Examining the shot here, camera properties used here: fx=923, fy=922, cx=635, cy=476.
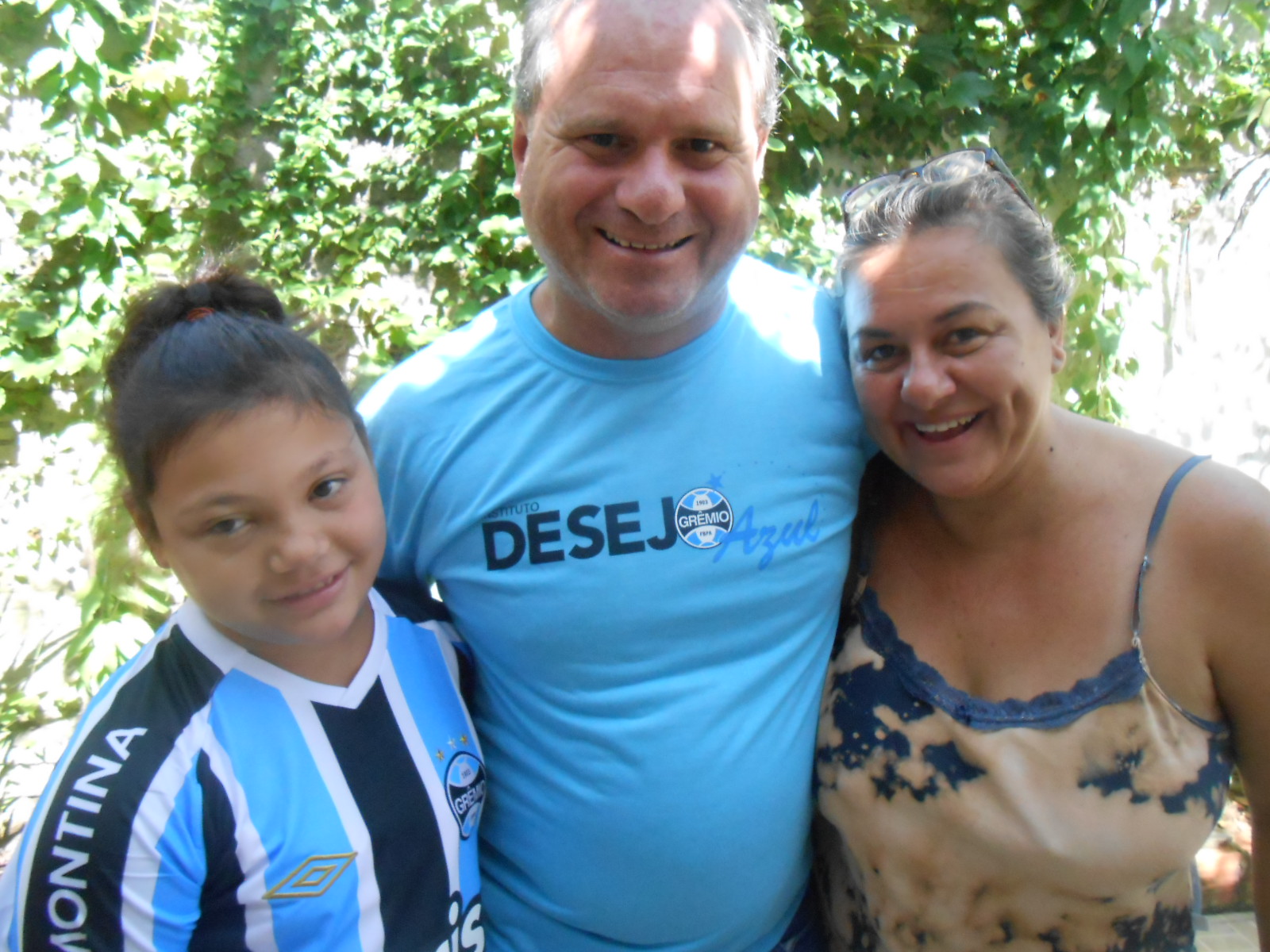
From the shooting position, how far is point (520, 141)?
1.63 m

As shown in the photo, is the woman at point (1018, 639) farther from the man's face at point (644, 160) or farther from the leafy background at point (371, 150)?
the leafy background at point (371, 150)

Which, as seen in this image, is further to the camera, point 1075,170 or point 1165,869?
point 1075,170

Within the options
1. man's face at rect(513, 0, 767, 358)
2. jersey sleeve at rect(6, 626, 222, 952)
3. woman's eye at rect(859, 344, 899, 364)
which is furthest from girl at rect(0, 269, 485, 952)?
woman's eye at rect(859, 344, 899, 364)

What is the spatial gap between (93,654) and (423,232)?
1.79 metres

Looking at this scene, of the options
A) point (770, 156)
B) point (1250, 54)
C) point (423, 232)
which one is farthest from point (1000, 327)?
point (1250, 54)

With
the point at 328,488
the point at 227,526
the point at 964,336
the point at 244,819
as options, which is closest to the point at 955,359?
the point at 964,336

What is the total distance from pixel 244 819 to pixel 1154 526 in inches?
53.9

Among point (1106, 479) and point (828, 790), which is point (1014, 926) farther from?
point (1106, 479)

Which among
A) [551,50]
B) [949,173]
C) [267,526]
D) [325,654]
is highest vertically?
[551,50]

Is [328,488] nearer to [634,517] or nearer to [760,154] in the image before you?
[634,517]

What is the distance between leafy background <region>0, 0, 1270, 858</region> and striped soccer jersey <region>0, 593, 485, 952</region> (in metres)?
1.71

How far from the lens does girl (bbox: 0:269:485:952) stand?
1.10 m

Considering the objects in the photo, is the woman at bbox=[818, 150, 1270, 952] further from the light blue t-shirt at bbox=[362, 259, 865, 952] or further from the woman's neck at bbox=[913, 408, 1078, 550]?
the light blue t-shirt at bbox=[362, 259, 865, 952]

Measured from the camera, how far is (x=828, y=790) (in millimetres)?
1521
